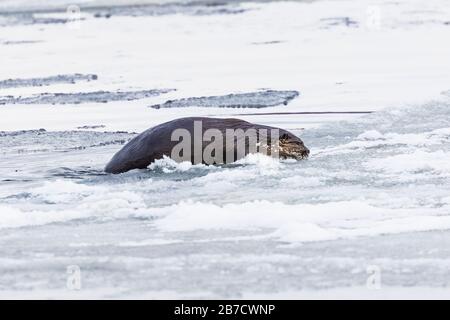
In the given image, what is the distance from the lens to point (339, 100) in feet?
42.6

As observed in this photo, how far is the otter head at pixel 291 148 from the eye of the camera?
8938 millimetres

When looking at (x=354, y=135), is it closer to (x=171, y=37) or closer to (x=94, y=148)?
(x=94, y=148)

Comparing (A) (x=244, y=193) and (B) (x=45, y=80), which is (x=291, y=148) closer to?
(A) (x=244, y=193)

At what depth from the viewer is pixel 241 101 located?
13.2 m

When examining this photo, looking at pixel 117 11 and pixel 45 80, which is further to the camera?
pixel 117 11

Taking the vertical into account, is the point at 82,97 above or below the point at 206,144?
below

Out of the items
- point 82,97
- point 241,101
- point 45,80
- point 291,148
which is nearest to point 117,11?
point 45,80

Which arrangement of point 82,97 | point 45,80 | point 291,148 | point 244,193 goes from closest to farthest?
point 244,193 → point 291,148 → point 82,97 → point 45,80

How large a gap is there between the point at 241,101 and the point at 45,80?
4.37m

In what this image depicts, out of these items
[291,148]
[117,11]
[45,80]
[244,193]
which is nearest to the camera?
[244,193]

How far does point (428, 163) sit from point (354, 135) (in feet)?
5.71

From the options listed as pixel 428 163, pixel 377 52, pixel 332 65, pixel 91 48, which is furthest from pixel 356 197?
pixel 91 48

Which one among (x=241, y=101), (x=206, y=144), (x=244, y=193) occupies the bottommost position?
(x=241, y=101)

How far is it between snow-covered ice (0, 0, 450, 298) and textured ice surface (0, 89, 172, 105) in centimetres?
17
